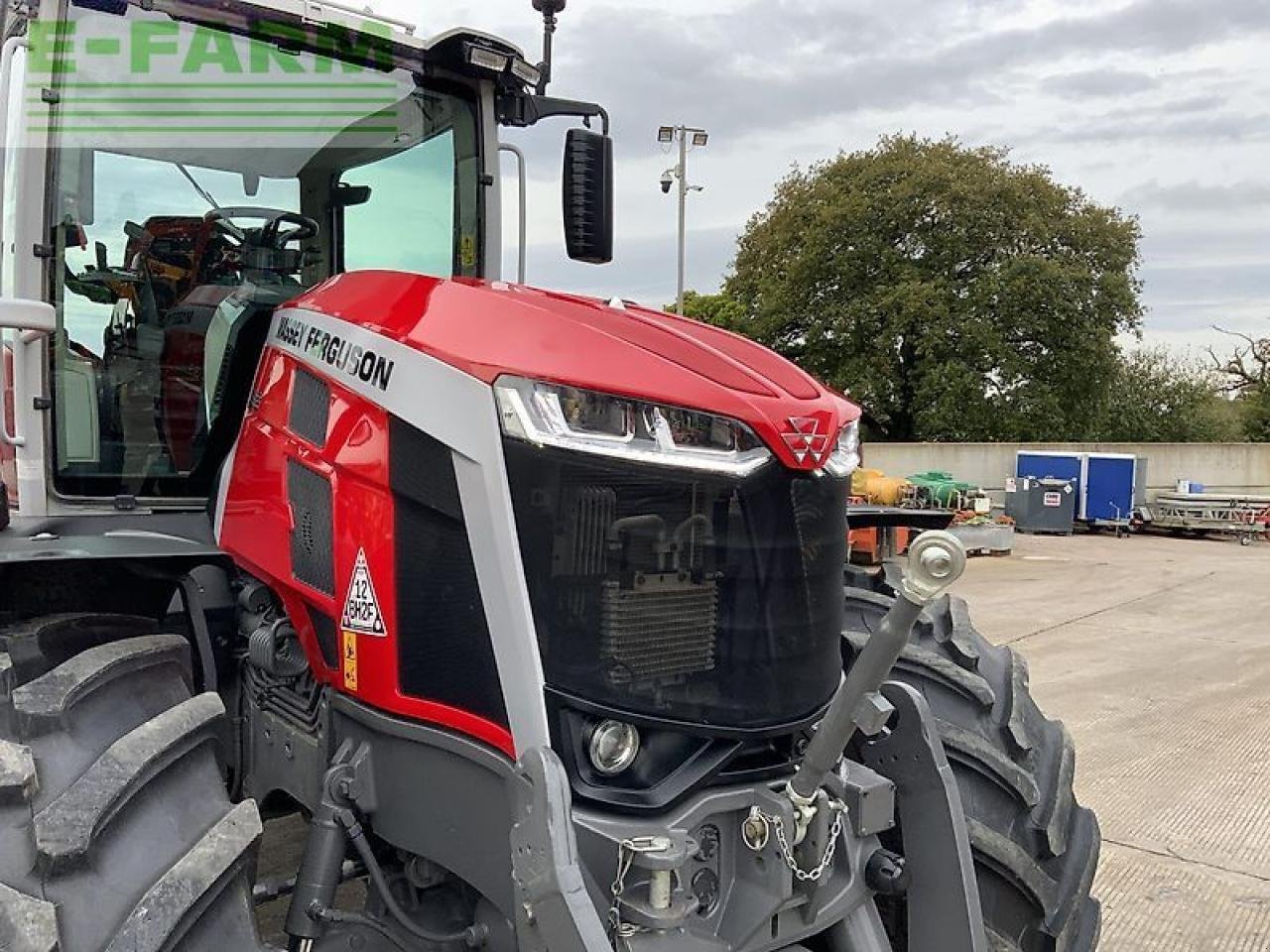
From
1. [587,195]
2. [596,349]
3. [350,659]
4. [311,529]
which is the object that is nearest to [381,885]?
[350,659]

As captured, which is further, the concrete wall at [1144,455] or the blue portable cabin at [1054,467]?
the concrete wall at [1144,455]

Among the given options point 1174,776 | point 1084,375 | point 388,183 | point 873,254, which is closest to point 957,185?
point 873,254

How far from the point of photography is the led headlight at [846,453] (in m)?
2.07

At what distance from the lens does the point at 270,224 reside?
9.48 ft

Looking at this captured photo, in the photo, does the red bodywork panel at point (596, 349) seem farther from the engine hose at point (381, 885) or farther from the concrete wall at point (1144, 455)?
the concrete wall at point (1144, 455)

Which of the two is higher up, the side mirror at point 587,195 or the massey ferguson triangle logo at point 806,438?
the side mirror at point 587,195

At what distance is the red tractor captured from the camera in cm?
182

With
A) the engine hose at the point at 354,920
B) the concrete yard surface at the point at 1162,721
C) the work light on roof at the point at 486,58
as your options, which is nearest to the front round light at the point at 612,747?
the engine hose at the point at 354,920

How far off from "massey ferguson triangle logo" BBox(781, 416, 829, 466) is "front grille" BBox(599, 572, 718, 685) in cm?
27

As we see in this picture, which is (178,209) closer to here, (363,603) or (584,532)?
(363,603)

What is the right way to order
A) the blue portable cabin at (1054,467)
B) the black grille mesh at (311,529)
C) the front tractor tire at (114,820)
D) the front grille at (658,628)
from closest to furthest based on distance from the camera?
the front tractor tire at (114,820)
the front grille at (658,628)
the black grille mesh at (311,529)
the blue portable cabin at (1054,467)

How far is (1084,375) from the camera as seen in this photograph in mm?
27750

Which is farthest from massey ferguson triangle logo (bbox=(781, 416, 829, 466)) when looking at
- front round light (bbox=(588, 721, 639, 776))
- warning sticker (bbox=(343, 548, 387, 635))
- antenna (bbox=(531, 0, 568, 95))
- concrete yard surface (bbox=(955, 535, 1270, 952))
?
concrete yard surface (bbox=(955, 535, 1270, 952))

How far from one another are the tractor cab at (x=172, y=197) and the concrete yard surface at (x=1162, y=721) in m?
3.18
